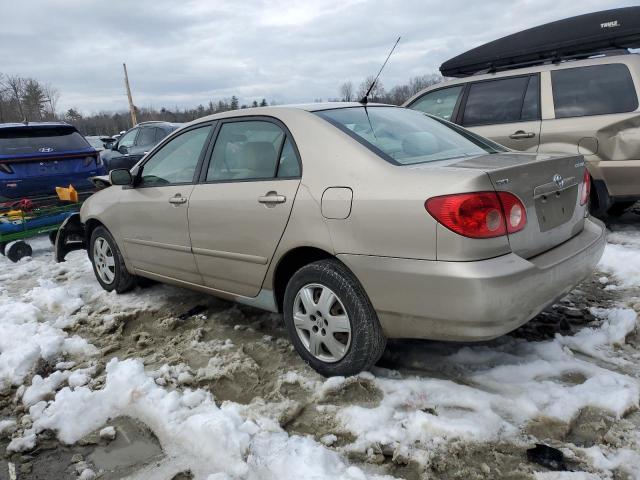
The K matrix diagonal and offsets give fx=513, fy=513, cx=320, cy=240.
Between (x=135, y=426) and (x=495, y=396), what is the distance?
186cm

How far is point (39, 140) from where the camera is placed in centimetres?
757

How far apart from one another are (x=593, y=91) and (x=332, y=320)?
13.5ft

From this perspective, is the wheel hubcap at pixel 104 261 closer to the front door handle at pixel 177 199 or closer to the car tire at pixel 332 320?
the front door handle at pixel 177 199

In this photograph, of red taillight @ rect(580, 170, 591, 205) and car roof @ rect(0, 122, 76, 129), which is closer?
red taillight @ rect(580, 170, 591, 205)

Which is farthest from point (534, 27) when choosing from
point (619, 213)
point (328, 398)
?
point (328, 398)

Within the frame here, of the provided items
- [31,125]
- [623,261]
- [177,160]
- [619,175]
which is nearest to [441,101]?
[619,175]

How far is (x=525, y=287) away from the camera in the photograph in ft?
7.91

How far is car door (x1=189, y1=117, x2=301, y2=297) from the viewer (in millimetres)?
3084

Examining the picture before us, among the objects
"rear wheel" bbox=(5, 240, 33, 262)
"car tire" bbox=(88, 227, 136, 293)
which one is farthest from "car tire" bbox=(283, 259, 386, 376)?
"rear wheel" bbox=(5, 240, 33, 262)

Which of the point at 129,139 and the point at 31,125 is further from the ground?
the point at 31,125

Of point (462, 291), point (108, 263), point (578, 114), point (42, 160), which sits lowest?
point (108, 263)

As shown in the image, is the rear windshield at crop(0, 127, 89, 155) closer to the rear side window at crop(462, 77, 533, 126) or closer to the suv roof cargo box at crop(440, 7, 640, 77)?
the rear side window at crop(462, 77, 533, 126)

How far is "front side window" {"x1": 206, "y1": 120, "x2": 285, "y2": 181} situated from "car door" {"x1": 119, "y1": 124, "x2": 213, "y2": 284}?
19cm

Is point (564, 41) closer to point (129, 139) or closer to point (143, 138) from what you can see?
point (143, 138)
